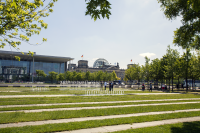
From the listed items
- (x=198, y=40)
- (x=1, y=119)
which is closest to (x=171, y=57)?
(x=198, y=40)

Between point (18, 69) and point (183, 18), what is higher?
point (183, 18)

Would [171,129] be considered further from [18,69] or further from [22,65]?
[22,65]

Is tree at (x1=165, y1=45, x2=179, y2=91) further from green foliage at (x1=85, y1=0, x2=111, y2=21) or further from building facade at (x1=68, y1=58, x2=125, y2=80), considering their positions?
building facade at (x1=68, y1=58, x2=125, y2=80)

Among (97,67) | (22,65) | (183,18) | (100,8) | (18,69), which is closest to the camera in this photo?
(100,8)

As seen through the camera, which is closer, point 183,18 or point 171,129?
point 171,129

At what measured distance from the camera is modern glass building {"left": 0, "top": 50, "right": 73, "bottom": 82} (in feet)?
270

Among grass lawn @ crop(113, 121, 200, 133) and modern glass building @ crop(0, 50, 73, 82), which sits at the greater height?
modern glass building @ crop(0, 50, 73, 82)

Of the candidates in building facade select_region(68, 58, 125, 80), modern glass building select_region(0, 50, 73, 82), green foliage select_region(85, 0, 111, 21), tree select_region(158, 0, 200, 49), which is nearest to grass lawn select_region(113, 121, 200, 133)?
green foliage select_region(85, 0, 111, 21)

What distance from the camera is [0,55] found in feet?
263

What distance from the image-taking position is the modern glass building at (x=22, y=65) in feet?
270

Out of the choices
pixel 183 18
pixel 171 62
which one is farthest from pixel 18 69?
pixel 183 18

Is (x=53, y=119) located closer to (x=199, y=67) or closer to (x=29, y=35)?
(x=29, y=35)

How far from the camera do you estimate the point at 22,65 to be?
8838 cm

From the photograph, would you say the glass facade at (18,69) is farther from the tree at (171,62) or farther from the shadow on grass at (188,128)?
the shadow on grass at (188,128)
